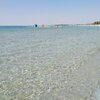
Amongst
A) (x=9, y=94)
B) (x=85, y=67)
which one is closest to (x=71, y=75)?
(x=85, y=67)

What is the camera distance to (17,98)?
21.8ft

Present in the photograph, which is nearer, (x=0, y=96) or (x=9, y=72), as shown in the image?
(x=0, y=96)

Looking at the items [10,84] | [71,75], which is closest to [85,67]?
[71,75]

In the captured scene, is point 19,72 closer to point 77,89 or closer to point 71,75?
point 71,75

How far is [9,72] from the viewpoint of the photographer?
9.59 metres

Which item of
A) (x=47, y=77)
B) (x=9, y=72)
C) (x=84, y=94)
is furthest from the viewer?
(x=9, y=72)

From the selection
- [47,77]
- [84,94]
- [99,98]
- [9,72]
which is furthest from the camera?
[9,72]

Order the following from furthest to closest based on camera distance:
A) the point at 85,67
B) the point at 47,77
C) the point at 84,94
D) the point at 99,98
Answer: the point at 85,67, the point at 47,77, the point at 84,94, the point at 99,98

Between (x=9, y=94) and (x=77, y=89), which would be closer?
(x=9, y=94)

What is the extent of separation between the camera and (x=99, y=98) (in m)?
6.46

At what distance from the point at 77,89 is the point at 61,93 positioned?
677mm

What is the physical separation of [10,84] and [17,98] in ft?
4.61

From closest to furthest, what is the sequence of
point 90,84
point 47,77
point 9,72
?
1. point 90,84
2. point 47,77
3. point 9,72

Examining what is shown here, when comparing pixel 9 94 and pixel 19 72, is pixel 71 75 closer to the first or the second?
pixel 19 72
